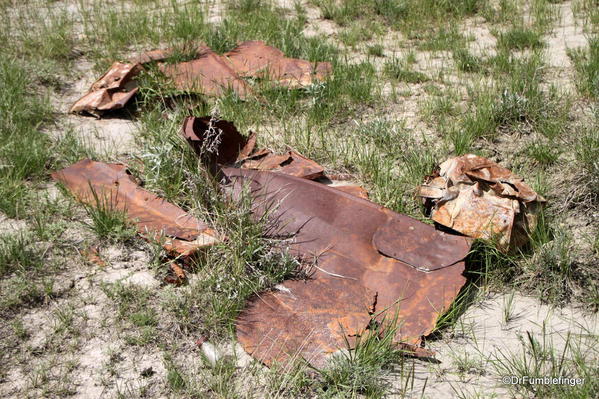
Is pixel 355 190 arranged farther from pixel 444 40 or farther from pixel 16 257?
pixel 444 40

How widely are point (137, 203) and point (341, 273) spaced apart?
133 centimetres

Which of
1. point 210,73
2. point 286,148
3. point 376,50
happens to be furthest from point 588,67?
point 210,73

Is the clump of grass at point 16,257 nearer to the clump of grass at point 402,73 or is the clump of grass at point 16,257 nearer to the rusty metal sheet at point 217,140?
the rusty metal sheet at point 217,140

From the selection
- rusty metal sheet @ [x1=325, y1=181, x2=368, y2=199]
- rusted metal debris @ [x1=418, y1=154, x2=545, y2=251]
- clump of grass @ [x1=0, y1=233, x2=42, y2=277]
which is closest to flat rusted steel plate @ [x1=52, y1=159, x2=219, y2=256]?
clump of grass @ [x1=0, y1=233, x2=42, y2=277]

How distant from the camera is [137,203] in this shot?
4039mm

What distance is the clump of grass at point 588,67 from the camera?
16.1 ft

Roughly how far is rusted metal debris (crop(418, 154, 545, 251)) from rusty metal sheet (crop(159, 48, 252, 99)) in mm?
1964

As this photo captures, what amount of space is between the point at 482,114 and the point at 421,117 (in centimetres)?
46

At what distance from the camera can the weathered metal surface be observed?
405 cm

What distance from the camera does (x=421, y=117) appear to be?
494cm

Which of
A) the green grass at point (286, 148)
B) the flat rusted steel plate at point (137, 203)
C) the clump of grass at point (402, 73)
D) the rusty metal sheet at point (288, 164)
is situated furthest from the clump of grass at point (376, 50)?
the flat rusted steel plate at point (137, 203)

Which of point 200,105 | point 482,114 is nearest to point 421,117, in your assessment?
point 482,114

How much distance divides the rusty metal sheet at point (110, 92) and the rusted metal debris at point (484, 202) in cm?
247

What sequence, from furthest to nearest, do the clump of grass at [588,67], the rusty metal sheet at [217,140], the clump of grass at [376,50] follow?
the clump of grass at [376,50]
the clump of grass at [588,67]
the rusty metal sheet at [217,140]
